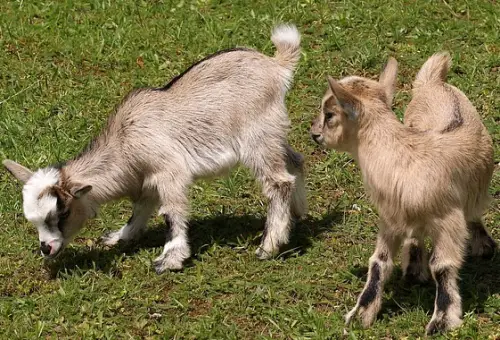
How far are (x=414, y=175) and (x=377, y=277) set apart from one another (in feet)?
2.52

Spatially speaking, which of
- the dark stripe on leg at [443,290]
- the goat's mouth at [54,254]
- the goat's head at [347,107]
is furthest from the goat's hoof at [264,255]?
the dark stripe on leg at [443,290]

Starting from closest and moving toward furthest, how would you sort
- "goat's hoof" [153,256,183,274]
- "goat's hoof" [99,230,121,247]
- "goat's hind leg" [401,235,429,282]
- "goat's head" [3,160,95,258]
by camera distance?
"goat's hind leg" [401,235,429,282] < "goat's head" [3,160,95,258] < "goat's hoof" [153,256,183,274] < "goat's hoof" [99,230,121,247]

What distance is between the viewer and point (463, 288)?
7.18 m

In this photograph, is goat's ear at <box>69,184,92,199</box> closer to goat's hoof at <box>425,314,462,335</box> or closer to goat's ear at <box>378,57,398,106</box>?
goat's ear at <box>378,57,398,106</box>

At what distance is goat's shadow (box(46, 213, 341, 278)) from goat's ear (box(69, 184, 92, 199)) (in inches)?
20.4

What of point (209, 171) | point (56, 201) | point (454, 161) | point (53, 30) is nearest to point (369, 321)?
point (454, 161)

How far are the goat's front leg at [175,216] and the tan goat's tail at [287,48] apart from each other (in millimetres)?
1264

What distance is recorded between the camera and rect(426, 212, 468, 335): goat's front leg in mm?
6566

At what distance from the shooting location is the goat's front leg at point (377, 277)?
6.76 meters

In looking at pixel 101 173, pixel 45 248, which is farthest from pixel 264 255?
pixel 45 248

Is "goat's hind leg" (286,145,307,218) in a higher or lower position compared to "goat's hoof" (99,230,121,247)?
higher

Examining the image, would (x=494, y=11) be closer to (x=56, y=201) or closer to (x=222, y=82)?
(x=222, y=82)

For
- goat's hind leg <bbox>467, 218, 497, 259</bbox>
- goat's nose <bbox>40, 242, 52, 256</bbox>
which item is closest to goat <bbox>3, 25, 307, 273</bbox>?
goat's nose <bbox>40, 242, 52, 256</bbox>

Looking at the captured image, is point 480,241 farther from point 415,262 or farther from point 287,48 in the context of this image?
point 287,48
